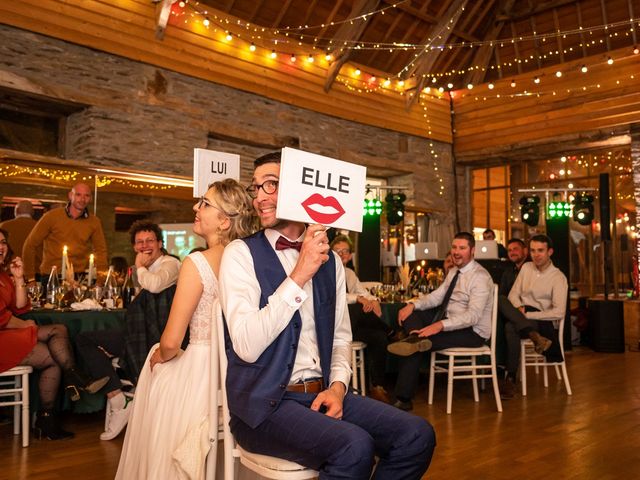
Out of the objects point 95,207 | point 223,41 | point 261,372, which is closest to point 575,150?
point 223,41

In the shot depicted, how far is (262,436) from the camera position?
1.87 meters

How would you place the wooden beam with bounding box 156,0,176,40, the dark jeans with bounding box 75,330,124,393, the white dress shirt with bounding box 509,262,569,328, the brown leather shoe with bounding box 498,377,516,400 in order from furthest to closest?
the wooden beam with bounding box 156,0,176,40, the white dress shirt with bounding box 509,262,569,328, the brown leather shoe with bounding box 498,377,516,400, the dark jeans with bounding box 75,330,124,393

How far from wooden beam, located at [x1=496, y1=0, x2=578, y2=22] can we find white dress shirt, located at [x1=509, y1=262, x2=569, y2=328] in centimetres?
786

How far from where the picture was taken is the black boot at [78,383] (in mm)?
3889

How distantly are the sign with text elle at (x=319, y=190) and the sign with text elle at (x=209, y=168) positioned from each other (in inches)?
85.3

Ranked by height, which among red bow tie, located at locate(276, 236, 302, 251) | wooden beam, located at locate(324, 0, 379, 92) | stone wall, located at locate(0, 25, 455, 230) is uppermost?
wooden beam, located at locate(324, 0, 379, 92)

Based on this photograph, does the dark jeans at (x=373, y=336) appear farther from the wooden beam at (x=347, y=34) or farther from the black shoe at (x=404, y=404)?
the wooden beam at (x=347, y=34)

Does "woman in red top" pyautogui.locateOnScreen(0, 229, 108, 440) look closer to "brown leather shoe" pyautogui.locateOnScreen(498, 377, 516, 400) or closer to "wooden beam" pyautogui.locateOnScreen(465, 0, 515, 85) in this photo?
"brown leather shoe" pyautogui.locateOnScreen(498, 377, 516, 400)

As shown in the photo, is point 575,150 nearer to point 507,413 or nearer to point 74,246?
point 507,413

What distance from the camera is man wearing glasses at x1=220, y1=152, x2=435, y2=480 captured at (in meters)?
1.78

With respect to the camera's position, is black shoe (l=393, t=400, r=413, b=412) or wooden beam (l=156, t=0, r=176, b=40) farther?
wooden beam (l=156, t=0, r=176, b=40)

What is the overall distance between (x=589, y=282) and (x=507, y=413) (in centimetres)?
877

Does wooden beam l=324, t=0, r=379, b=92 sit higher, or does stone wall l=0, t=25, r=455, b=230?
wooden beam l=324, t=0, r=379, b=92

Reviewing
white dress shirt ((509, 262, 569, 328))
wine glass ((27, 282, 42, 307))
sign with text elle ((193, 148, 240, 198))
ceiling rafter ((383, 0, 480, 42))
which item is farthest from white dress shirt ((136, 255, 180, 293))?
ceiling rafter ((383, 0, 480, 42))
